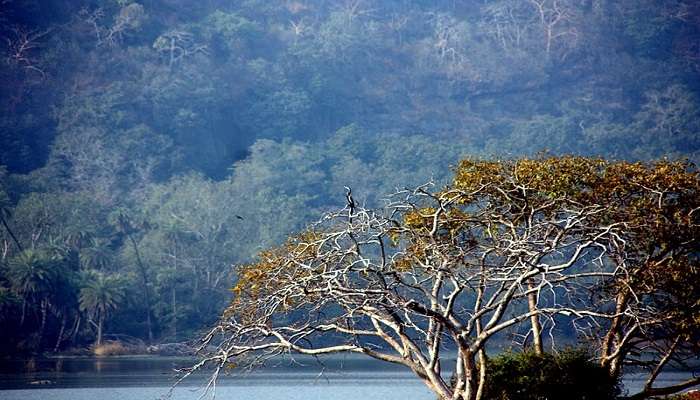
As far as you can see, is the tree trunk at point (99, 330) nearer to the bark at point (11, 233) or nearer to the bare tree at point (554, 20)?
the bark at point (11, 233)

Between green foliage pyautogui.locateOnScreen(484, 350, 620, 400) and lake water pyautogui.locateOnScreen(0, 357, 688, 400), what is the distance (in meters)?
19.4

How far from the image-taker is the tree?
23.4 metres

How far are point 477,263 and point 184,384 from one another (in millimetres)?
37391

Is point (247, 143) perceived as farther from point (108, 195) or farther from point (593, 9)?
point (593, 9)

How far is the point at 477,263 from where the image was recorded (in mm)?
26656

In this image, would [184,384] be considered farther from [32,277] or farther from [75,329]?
[75,329]

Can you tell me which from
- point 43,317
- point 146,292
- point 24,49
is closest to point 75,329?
point 43,317

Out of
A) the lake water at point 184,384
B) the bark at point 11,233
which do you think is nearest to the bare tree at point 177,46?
the bark at point 11,233

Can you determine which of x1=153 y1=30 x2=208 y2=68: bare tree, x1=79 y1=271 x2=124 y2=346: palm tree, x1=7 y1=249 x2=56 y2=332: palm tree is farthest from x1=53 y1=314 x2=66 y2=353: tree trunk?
x1=153 y1=30 x2=208 y2=68: bare tree

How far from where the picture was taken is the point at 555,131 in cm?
14488

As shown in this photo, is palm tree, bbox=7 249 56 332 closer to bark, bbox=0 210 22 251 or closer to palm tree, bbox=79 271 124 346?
palm tree, bbox=79 271 124 346

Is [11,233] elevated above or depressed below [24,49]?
→ below

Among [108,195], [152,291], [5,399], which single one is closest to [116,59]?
[108,195]

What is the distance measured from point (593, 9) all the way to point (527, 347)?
155 meters
